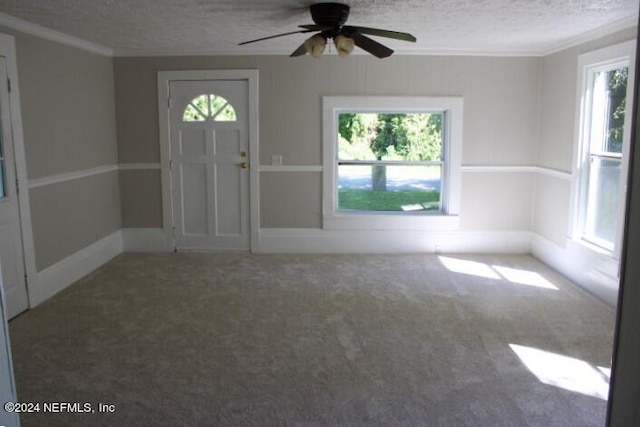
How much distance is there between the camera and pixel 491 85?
229 inches

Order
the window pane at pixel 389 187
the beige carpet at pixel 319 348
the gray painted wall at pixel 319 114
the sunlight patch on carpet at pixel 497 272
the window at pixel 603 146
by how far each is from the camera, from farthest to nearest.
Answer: the window pane at pixel 389 187
the gray painted wall at pixel 319 114
the sunlight patch on carpet at pixel 497 272
the window at pixel 603 146
the beige carpet at pixel 319 348

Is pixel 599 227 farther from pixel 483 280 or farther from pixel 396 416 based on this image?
pixel 396 416

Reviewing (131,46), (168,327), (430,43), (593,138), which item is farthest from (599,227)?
(131,46)

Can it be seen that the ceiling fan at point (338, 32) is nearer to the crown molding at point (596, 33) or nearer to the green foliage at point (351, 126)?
the crown molding at point (596, 33)

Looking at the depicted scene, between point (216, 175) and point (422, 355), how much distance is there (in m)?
3.46

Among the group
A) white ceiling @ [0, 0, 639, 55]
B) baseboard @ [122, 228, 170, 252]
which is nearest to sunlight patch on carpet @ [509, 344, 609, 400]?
white ceiling @ [0, 0, 639, 55]

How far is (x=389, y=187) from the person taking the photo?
241 inches

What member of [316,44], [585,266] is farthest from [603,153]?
[316,44]

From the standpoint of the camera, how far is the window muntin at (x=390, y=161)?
598 cm

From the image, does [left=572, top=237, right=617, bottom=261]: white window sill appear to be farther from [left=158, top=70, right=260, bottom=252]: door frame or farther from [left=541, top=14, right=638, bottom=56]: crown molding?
[left=158, top=70, right=260, bottom=252]: door frame

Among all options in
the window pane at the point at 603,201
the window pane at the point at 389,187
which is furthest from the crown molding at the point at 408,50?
the window pane at the point at 389,187

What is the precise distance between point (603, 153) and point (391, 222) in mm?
2273

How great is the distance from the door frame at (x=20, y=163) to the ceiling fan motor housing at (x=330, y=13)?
7.46ft

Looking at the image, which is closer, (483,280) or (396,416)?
(396,416)
